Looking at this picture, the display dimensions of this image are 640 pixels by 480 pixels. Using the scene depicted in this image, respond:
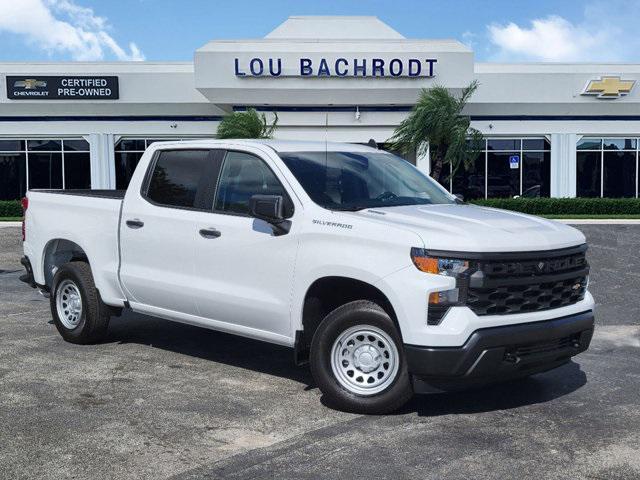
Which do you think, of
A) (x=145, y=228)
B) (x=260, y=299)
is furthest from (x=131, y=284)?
(x=260, y=299)

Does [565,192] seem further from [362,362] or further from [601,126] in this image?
[362,362]

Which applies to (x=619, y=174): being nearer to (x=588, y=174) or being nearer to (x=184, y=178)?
(x=588, y=174)

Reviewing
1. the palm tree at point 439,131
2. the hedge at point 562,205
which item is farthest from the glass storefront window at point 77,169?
the hedge at point 562,205

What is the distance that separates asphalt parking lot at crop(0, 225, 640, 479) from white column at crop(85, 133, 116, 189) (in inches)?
1093

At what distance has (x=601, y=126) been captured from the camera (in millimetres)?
35375

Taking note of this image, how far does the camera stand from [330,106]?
34.0m

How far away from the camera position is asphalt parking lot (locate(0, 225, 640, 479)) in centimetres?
470

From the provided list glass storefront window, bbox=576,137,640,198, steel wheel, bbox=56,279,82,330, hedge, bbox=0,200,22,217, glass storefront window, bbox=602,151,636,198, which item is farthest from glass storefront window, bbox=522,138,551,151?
steel wheel, bbox=56,279,82,330

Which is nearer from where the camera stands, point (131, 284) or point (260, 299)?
point (260, 299)

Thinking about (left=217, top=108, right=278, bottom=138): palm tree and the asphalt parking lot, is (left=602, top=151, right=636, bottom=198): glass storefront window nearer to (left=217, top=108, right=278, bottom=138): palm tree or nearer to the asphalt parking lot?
(left=217, top=108, right=278, bottom=138): palm tree

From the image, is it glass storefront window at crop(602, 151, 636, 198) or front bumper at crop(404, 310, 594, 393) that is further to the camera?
glass storefront window at crop(602, 151, 636, 198)

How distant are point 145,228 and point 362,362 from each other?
2559mm

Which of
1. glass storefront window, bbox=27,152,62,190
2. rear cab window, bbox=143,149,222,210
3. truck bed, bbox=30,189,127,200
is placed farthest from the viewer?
glass storefront window, bbox=27,152,62,190

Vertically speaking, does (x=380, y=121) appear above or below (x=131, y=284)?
above
